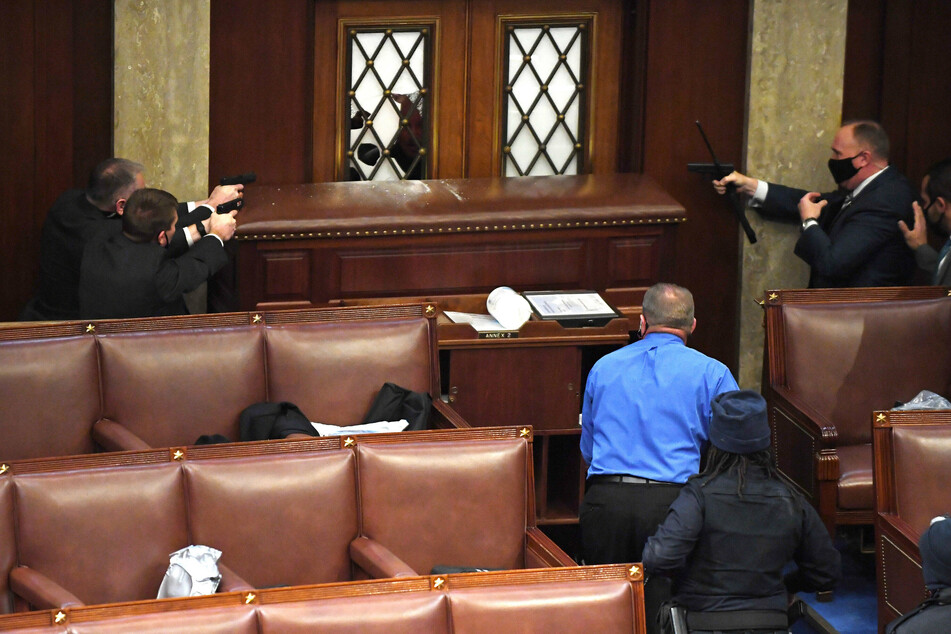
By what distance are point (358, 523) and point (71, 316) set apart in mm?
2561

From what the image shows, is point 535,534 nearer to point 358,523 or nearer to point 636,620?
point 358,523

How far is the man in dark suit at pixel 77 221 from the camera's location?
219 inches

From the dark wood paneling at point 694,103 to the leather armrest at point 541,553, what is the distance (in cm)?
295

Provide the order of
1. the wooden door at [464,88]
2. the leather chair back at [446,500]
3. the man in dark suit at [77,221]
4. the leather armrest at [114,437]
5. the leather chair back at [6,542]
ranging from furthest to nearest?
the wooden door at [464,88] → the man in dark suit at [77,221] → the leather armrest at [114,437] → the leather chair back at [446,500] → the leather chair back at [6,542]

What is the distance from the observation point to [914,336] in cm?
531

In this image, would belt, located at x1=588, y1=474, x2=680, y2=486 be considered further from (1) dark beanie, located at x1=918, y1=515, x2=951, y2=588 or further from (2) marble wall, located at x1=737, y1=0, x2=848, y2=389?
(2) marble wall, located at x1=737, y1=0, x2=848, y2=389

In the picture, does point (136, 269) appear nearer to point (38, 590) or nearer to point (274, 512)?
point (274, 512)

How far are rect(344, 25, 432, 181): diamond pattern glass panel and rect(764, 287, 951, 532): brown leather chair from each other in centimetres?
217

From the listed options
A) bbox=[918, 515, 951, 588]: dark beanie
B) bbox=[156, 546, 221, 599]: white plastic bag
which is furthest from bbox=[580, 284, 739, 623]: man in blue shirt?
bbox=[156, 546, 221, 599]: white plastic bag

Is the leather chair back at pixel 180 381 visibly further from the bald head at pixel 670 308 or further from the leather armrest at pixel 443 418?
the bald head at pixel 670 308

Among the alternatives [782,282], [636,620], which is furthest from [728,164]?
[636,620]

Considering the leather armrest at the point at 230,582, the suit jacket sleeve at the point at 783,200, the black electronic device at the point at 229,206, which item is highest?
the suit jacket sleeve at the point at 783,200

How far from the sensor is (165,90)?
6055 millimetres

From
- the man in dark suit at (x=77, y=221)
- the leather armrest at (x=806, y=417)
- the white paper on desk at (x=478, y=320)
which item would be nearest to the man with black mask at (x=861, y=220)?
the leather armrest at (x=806, y=417)
